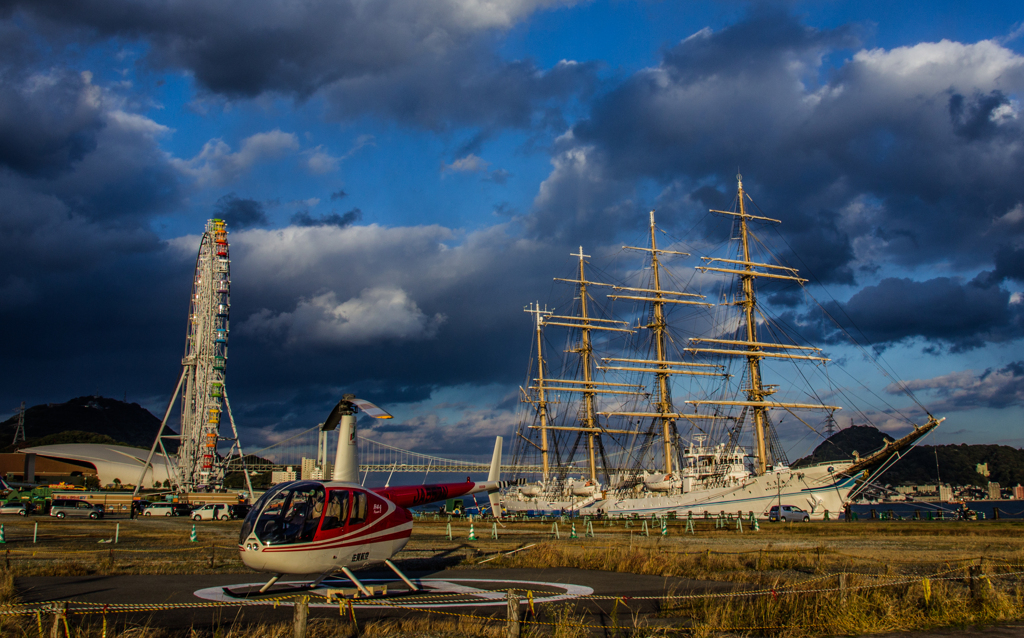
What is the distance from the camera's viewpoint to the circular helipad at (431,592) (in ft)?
43.1

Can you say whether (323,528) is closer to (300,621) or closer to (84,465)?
(300,621)

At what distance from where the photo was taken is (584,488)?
306 feet

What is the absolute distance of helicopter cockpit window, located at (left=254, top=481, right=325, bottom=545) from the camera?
42.2 feet

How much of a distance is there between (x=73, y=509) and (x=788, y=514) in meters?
60.0

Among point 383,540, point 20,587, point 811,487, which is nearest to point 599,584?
point 383,540

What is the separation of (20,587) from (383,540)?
802 centimetres


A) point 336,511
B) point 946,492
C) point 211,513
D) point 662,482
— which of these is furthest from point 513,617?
point 946,492

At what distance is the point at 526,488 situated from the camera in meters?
108

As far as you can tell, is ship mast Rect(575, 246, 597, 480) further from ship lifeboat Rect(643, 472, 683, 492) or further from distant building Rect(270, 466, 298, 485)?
distant building Rect(270, 466, 298, 485)

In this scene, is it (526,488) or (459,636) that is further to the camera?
(526,488)

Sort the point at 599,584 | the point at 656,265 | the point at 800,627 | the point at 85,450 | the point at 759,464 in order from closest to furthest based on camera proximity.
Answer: the point at 800,627
the point at 599,584
the point at 759,464
the point at 656,265
the point at 85,450

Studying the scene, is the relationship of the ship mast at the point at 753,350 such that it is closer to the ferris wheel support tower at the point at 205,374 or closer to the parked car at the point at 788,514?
the parked car at the point at 788,514

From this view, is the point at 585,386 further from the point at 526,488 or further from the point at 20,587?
the point at 20,587

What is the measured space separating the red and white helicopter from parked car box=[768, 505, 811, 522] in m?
43.1
